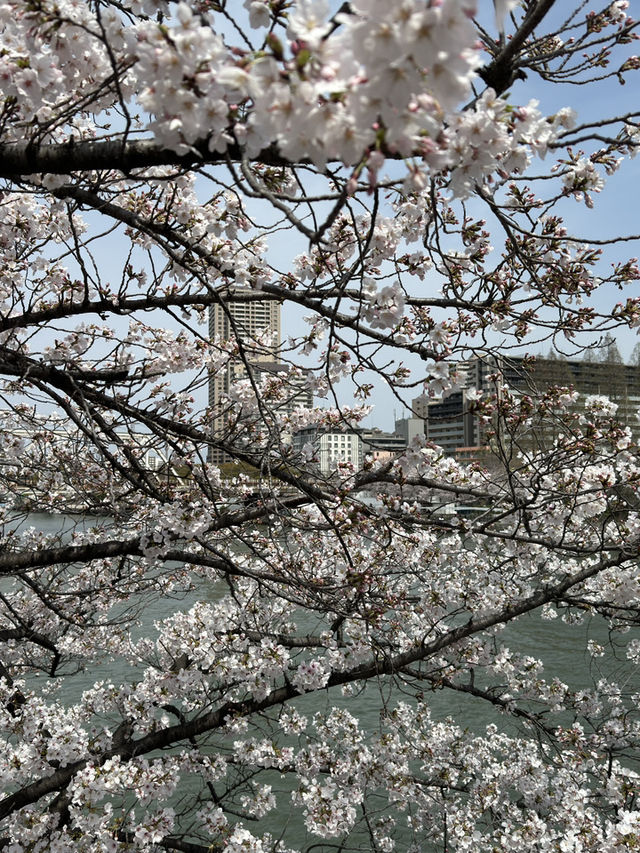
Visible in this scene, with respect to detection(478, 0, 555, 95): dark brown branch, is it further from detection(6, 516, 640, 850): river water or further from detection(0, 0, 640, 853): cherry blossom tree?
detection(6, 516, 640, 850): river water

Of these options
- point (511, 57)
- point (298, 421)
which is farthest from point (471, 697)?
point (511, 57)

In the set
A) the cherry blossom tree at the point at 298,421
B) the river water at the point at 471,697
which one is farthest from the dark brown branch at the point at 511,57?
the river water at the point at 471,697

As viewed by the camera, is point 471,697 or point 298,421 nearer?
point 298,421

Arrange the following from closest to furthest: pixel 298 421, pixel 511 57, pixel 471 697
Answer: pixel 511 57 < pixel 298 421 < pixel 471 697

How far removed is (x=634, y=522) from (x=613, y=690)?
248cm

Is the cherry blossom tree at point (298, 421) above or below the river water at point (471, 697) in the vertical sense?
above

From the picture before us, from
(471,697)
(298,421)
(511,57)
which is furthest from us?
(471,697)

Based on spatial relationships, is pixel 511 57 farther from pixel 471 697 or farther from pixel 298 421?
pixel 471 697

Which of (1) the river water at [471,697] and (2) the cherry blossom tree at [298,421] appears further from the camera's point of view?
(1) the river water at [471,697]

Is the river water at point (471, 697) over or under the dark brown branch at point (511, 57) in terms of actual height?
under

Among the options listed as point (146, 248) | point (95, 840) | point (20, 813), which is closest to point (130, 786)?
point (95, 840)

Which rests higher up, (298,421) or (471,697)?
(298,421)

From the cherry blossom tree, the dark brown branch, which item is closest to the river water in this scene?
the cherry blossom tree

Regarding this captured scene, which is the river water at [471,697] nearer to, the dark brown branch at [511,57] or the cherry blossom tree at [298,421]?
the cherry blossom tree at [298,421]
